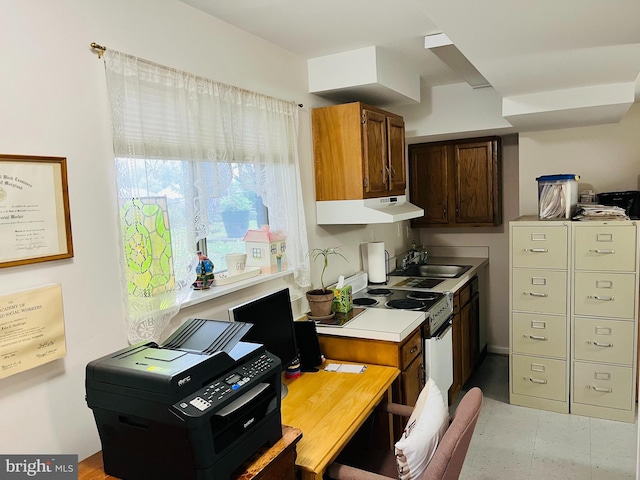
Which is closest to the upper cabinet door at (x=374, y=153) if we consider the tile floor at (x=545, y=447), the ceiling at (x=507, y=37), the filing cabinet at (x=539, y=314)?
the ceiling at (x=507, y=37)

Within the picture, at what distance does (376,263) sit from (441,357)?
95 cm

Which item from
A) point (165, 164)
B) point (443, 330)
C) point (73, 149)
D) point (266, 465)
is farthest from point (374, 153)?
point (266, 465)

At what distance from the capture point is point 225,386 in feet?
4.80

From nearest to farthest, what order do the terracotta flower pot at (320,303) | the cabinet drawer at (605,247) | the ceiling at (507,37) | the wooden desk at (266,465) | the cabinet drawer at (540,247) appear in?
the wooden desk at (266,465) < the ceiling at (507,37) < the terracotta flower pot at (320,303) < the cabinet drawer at (605,247) < the cabinet drawer at (540,247)

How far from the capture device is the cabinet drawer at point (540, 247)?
345 cm

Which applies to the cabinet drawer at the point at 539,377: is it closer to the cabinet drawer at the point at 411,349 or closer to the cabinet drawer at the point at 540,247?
the cabinet drawer at the point at 540,247

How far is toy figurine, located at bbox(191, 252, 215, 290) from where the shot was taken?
7.60 feet

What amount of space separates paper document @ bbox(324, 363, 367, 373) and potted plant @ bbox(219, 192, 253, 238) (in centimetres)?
88

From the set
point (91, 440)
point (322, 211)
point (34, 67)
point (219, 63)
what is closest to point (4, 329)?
point (91, 440)

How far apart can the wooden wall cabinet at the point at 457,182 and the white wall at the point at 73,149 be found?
3070mm

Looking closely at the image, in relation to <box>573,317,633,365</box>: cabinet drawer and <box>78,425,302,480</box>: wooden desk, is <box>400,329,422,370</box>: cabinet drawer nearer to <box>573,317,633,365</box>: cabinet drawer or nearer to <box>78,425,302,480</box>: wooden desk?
<box>78,425,302,480</box>: wooden desk

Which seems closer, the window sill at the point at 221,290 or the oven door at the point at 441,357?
the window sill at the point at 221,290

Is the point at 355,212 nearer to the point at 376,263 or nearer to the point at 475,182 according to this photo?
the point at 376,263

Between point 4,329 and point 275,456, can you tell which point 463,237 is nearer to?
point 275,456
